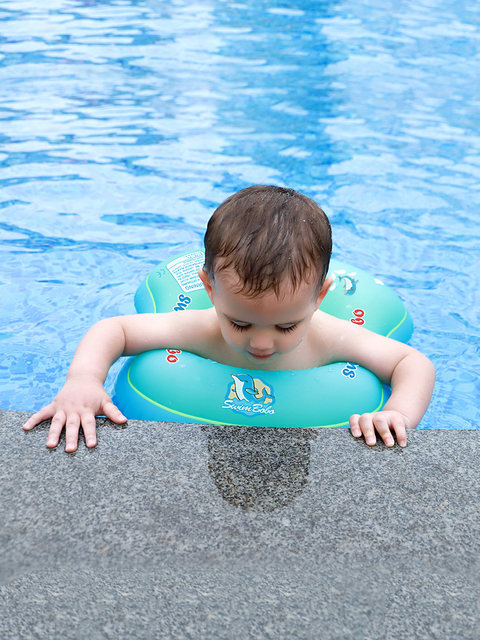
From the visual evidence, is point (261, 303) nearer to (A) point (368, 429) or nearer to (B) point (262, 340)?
(B) point (262, 340)

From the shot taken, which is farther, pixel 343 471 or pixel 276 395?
pixel 276 395

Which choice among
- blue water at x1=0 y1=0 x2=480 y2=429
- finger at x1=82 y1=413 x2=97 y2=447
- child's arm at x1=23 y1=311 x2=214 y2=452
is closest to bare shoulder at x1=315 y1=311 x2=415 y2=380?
child's arm at x1=23 y1=311 x2=214 y2=452

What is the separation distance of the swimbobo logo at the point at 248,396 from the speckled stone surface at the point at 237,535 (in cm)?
44

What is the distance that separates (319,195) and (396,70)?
332 cm

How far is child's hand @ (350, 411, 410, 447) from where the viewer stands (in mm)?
2031

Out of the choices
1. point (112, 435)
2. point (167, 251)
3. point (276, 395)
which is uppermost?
point (112, 435)

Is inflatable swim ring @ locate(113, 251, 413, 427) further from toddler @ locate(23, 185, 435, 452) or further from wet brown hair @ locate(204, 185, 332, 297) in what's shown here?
wet brown hair @ locate(204, 185, 332, 297)

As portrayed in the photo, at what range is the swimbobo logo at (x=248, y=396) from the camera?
2494mm

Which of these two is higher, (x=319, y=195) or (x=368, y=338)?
(x=368, y=338)

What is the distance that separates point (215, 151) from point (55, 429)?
14.8ft

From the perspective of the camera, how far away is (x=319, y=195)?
5539 mm

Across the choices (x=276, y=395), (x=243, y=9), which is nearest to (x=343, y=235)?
(x=276, y=395)

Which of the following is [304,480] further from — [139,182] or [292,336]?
[139,182]

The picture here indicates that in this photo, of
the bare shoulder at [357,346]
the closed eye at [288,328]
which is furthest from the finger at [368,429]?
the bare shoulder at [357,346]
